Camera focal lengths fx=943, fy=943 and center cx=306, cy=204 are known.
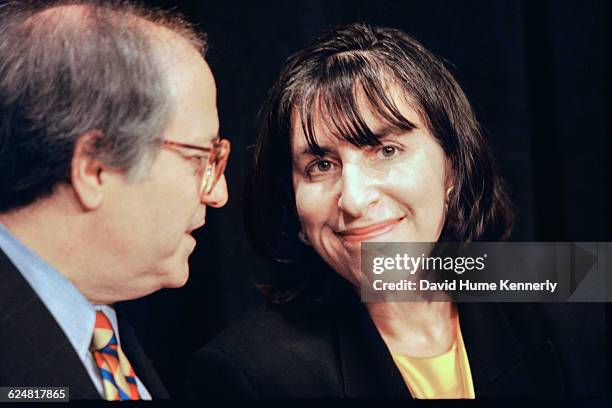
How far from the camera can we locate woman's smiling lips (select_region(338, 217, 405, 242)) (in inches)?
83.5

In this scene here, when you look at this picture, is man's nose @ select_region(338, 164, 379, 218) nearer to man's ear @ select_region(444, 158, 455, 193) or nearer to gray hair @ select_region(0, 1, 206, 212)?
man's ear @ select_region(444, 158, 455, 193)

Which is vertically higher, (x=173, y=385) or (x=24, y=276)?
(x=24, y=276)

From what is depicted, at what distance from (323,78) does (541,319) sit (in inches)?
30.2

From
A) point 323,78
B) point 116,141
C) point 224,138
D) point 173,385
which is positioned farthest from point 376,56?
point 173,385

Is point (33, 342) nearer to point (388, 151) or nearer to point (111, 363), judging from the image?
point (111, 363)

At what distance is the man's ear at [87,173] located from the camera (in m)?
2.02

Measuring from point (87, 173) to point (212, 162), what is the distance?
28 cm

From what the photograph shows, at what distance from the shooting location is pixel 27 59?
2002 millimetres

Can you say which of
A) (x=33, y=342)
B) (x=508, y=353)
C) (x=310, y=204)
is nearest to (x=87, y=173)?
(x=33, y=342)

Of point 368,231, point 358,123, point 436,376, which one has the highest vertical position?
point 358,123

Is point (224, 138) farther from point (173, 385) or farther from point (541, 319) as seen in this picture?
point (541, 319)

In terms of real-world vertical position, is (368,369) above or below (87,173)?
below

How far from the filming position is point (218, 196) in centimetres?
217

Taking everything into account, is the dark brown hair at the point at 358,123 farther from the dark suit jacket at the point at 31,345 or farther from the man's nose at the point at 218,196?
the dark suit jacket at the point at 31,345
